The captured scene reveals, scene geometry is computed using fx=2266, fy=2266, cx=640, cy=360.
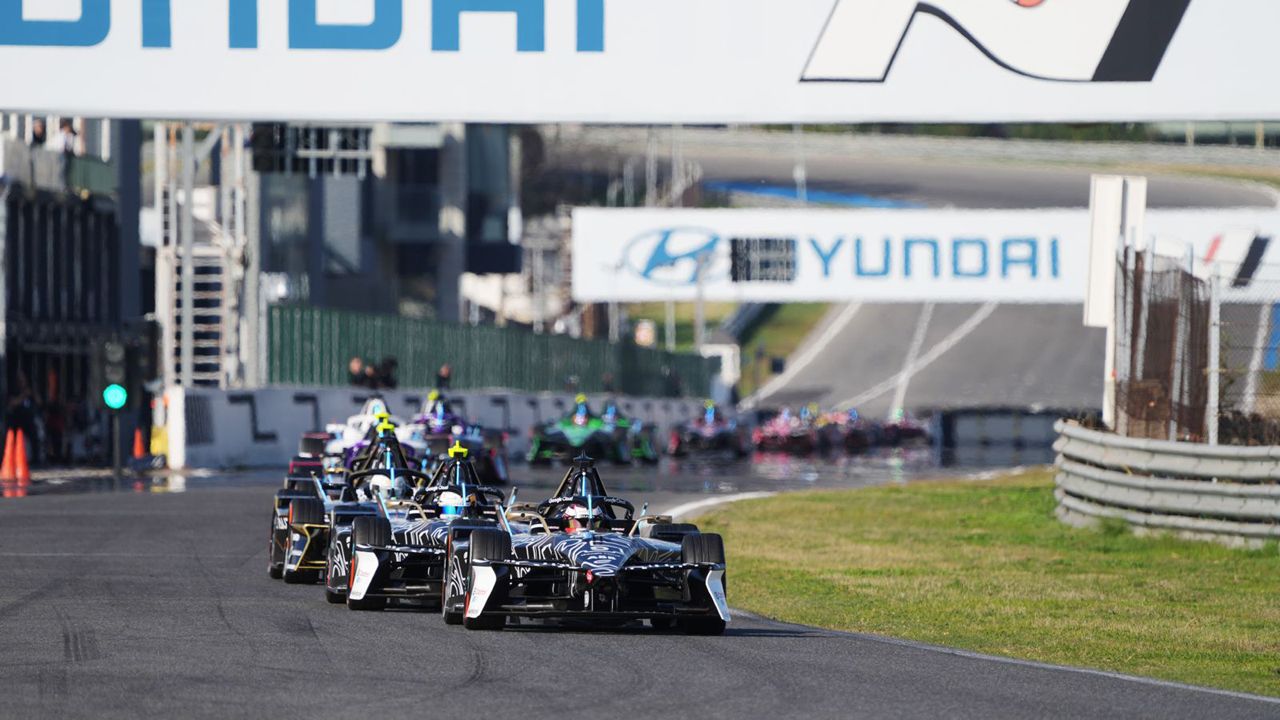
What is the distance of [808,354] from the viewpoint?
94.2 m

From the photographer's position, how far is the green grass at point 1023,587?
42.6 ft

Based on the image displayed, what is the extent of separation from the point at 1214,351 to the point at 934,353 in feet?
242

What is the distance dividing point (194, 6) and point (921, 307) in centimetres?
7855

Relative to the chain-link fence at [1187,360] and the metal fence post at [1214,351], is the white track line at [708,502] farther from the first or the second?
the metal fence post at [1214,351]

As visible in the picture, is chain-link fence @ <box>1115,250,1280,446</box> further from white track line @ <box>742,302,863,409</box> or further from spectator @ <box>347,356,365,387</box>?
white track line @ <box>742,302,863,409</box>

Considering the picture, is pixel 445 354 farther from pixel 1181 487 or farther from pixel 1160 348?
pixel 1181 487

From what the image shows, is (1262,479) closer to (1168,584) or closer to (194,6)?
(1168,584)

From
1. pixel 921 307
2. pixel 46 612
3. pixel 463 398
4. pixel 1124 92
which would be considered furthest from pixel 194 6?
pixel 921 307

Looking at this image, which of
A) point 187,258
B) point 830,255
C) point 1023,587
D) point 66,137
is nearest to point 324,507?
point 1023,587

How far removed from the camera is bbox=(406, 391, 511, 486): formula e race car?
27141mm

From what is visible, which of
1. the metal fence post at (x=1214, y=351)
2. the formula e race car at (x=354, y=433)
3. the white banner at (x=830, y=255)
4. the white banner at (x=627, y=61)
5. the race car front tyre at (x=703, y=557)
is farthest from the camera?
the white banner at (x=830, y=255)

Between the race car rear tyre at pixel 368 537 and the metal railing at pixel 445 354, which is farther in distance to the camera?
the metal railing at pixel 445 354

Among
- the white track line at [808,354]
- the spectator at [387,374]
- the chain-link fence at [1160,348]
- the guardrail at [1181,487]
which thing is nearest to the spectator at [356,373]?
the spectator at [387,374]

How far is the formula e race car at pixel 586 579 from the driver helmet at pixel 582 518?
44cm
